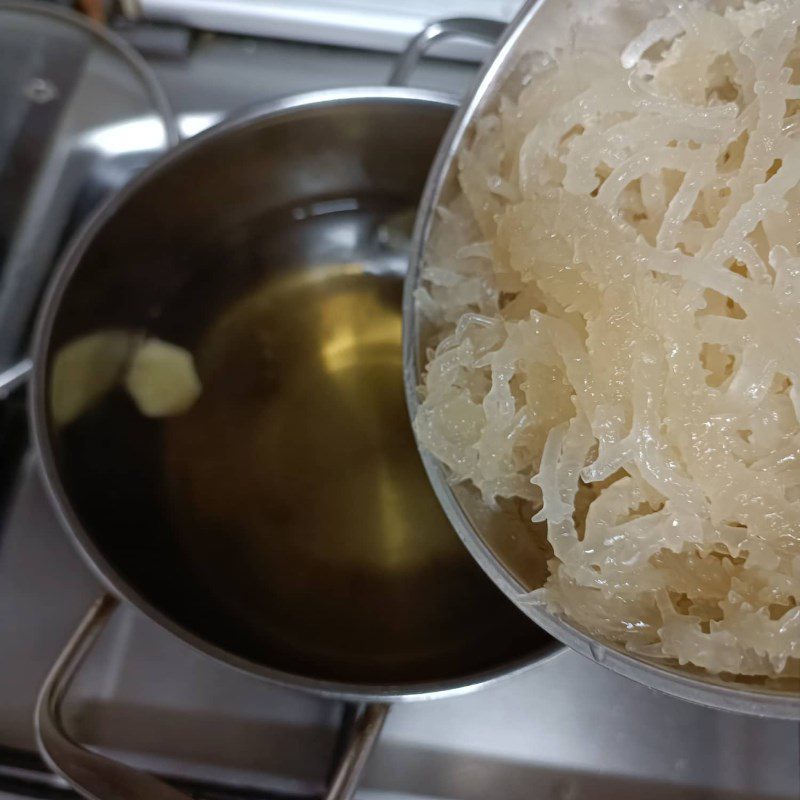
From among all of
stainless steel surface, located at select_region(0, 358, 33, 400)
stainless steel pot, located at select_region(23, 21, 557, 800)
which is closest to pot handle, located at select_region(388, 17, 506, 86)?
stainless steel pot, located at select_region(23, 21, 557, 800)

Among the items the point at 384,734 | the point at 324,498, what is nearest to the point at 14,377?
the point at 324,498

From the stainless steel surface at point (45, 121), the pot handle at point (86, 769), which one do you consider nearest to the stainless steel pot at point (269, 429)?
the pot handle at point (86, 769)

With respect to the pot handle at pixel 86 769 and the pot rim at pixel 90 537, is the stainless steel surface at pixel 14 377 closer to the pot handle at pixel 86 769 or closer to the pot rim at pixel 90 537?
the pot rim at pixel 90 537

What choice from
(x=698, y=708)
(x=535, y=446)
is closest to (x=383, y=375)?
(x=535, y=446)

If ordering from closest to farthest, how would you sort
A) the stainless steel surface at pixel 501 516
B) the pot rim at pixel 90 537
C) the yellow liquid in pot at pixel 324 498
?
the stainless steel surface at pixel 501 516 < the pot rim at pixel 90 537 < the yellow liquid in pot at pixel 324 498

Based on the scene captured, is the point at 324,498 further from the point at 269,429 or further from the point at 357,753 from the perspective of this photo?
the point at 357,753

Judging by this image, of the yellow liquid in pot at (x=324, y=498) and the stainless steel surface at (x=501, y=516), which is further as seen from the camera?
the yellow liquid in pot at (x=324, y=498)

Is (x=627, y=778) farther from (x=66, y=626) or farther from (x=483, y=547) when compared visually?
(x=66, y=626)
